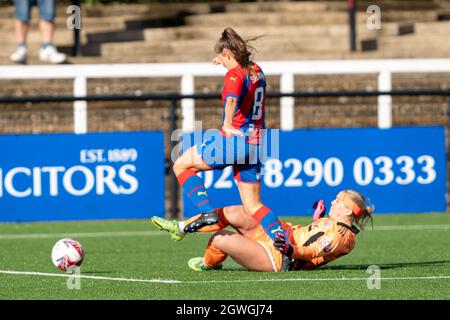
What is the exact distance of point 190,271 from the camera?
11250 millimetres

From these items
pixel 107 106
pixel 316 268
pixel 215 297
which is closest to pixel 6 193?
pixel 107 106

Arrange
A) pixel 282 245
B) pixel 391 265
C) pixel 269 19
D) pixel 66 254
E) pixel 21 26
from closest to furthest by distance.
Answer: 1. pixel 282 245
2. pixel 66 254
3. pixel 391 265
4. pixel 21 26
5. pixel 269 19

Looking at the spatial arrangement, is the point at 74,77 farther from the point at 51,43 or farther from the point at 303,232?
the point at 303,232

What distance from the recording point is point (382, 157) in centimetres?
1747

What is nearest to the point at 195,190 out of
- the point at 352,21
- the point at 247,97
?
the point at 247,97

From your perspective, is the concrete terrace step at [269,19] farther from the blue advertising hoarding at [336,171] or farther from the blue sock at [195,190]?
the blue sock at [195,190]

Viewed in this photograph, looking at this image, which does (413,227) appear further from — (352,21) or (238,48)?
(352,21)

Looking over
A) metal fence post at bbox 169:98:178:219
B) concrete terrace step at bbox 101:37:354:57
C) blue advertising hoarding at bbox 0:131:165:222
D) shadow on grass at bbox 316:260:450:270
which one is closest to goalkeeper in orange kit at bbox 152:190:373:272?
shadow on grass at bbox 316:260:450:270

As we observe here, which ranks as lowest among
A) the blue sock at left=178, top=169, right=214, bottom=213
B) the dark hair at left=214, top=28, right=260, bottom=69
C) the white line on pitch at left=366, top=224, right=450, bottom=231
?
the white line on pitch at left=366, top=224, right=450, bottom=231

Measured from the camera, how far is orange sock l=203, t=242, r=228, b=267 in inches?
434

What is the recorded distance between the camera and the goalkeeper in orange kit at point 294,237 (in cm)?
1071

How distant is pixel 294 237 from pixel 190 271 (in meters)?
0.94

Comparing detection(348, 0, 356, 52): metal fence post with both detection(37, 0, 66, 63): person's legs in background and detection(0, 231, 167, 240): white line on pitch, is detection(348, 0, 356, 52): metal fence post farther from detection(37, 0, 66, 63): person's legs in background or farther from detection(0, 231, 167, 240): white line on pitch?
detection(0, 231, 167, 240): white line on pitch

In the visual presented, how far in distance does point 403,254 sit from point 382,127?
17.9 feet
